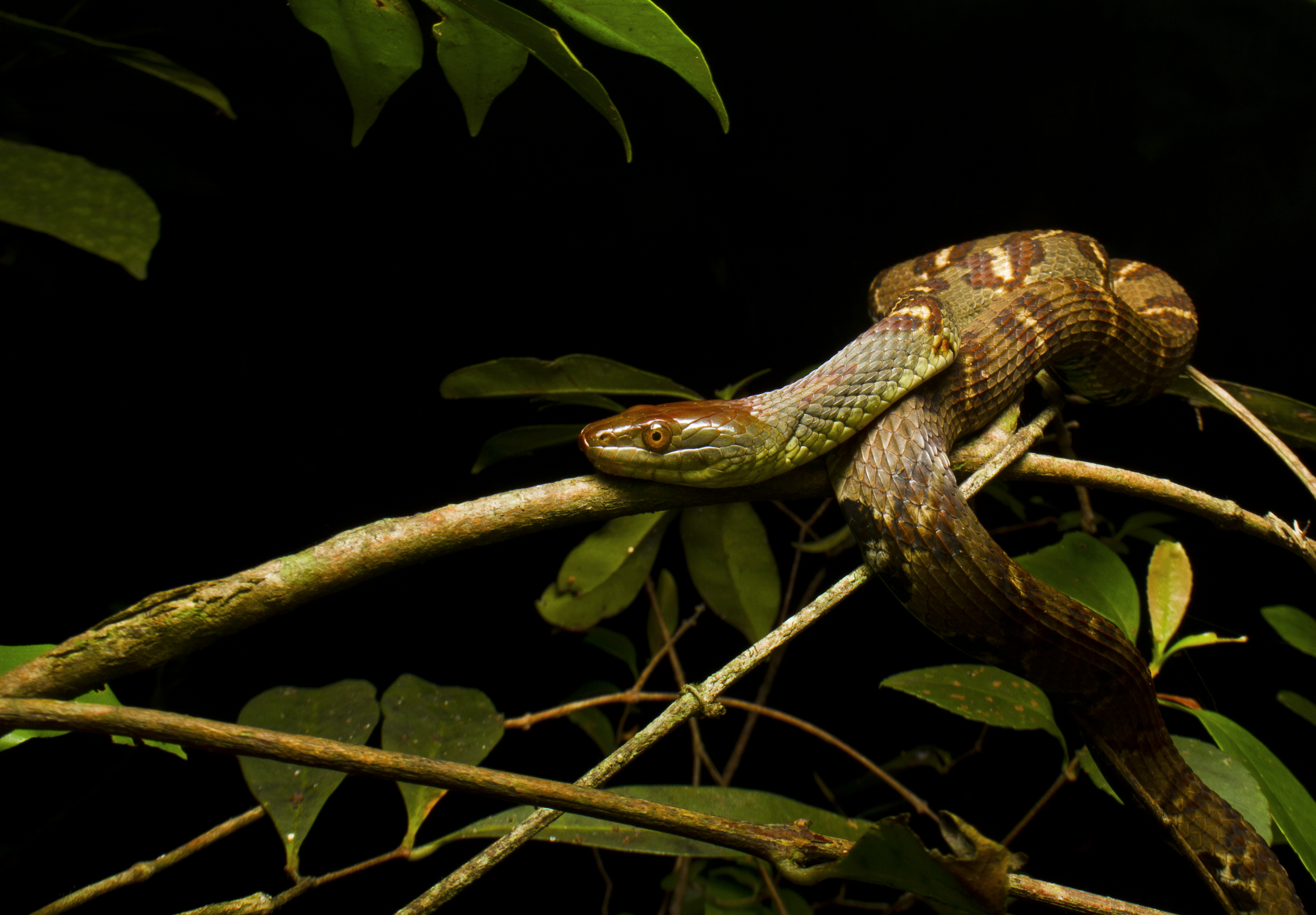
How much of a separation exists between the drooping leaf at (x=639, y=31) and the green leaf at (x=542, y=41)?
59 mm

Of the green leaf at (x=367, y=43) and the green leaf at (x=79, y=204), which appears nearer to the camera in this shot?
the green leaf at (x=79, y=204)

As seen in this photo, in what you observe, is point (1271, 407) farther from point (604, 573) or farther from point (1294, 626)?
point (604, 573)

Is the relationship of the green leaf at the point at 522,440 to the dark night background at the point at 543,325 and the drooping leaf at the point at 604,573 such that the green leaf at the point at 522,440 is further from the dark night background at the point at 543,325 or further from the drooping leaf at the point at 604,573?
the dark night background at the point at 543,325

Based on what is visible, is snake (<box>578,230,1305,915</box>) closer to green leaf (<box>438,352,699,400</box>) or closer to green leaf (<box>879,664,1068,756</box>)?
green leaf (<box>879,664,1068,756</box>)

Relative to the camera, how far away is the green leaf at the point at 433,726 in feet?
3.82

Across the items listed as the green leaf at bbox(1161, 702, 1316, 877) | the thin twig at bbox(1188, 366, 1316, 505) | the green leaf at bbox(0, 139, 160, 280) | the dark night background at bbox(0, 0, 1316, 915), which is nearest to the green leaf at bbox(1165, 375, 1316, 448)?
the thin twig at bbox(1188, 366, 1316, 505)

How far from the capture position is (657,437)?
118 cm

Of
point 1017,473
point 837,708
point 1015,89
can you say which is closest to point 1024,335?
point 1017,473

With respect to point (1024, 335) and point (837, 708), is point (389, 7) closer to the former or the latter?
point (1024, 335)

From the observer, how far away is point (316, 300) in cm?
181

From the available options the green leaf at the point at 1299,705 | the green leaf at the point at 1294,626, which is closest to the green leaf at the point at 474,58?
the green leaf at the point at 1294,626

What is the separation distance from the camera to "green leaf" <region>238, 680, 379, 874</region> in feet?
3.41

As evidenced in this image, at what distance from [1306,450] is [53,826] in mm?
3542

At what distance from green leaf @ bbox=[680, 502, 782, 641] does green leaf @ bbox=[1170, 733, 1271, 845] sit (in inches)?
34.1
